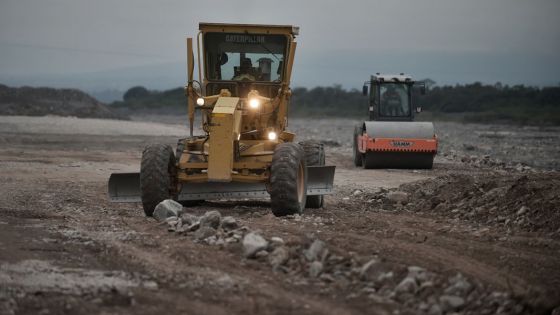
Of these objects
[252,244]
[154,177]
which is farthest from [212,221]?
[154,177]

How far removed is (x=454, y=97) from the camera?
8162cm

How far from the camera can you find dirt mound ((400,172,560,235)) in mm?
11406

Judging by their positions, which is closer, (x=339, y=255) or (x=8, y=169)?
(x=339, y=255)

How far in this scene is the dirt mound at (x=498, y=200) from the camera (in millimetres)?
11406

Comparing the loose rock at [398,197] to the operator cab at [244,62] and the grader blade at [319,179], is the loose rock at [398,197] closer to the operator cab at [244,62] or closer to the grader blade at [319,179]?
the grader blade at [319,179]

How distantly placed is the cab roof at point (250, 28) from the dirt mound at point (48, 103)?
139ft

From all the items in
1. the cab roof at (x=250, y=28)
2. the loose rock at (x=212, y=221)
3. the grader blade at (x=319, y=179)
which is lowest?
the loose rock at (x=212, y=221)

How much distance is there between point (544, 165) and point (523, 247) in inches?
580

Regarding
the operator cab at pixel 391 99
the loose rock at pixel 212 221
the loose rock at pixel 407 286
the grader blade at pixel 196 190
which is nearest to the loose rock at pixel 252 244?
the loose rock at pixel 212 221

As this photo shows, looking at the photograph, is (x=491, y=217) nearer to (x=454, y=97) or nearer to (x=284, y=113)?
(x=284, y=113)

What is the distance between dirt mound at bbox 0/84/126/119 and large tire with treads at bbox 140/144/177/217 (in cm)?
4359

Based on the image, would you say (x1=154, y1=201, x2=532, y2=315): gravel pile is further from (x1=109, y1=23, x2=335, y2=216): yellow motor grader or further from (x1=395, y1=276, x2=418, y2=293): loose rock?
(x1=109, y1=23, x2=335, y2=216): yellow motor grader

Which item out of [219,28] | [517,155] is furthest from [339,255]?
[517,155]

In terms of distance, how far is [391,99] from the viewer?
24.9m
